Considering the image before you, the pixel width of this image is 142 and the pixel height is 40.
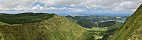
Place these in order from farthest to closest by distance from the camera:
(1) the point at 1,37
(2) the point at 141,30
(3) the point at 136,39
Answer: (1) the point at 1,37 < (2) the point at 141,30 < (3) the point at 136,39

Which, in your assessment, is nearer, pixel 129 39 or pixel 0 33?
pixel 129 39

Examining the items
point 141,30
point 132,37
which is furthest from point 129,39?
point 141,30

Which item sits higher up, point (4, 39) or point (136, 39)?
point (136, 39)

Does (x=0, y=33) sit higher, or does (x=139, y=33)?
(x=139, y=33)

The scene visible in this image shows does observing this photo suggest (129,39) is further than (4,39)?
No

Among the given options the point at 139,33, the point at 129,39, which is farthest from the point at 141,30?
the point at 129,39

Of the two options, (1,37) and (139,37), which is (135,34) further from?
(1,37)

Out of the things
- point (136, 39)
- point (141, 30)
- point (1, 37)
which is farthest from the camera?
point (1, 37)

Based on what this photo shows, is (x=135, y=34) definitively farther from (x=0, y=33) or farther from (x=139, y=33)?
(x=0, y=33)
